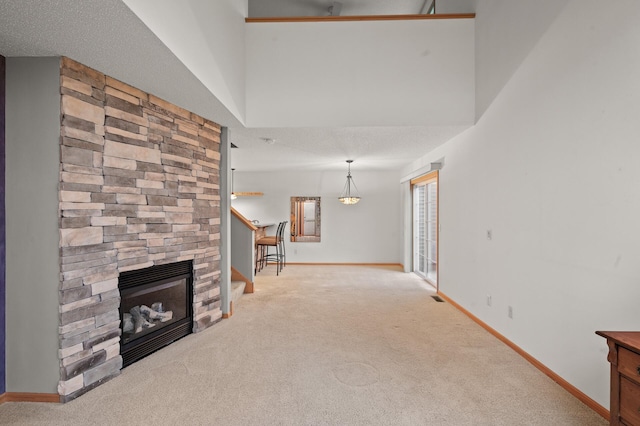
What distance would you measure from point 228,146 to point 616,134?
3.42 metres

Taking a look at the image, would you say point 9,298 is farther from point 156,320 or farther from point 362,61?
point 362,61

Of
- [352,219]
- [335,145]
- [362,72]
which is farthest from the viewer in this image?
[352,219]

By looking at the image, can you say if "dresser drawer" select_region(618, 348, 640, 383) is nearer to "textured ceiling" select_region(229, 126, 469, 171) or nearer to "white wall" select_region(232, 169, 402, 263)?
"textured ceiling" select_region(229, 126, 469, 171)

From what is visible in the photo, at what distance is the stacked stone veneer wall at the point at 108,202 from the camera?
85.0 inches

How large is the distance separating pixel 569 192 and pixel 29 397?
3852 millimetres

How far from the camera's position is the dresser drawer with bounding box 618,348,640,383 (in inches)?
53.9

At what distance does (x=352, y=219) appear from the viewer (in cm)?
776

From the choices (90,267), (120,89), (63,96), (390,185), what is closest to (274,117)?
(120,89)

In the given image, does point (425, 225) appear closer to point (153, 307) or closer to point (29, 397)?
point (153, 307)

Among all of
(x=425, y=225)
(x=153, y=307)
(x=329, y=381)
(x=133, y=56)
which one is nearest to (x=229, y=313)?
A: (x=153, y=307)

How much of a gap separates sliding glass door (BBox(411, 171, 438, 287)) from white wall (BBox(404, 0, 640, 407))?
2254 millimetres

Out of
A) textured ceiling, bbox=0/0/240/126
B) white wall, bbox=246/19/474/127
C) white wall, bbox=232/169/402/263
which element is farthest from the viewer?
white wall, bbox=232/169/402/263

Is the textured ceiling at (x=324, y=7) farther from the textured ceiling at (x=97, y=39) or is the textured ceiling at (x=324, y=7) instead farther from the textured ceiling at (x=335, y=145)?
the textured ceiling at (x=97, y=39)

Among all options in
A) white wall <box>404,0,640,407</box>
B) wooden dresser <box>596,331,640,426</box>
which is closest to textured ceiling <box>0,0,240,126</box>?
white wall <box>404,0,640,407</box>
